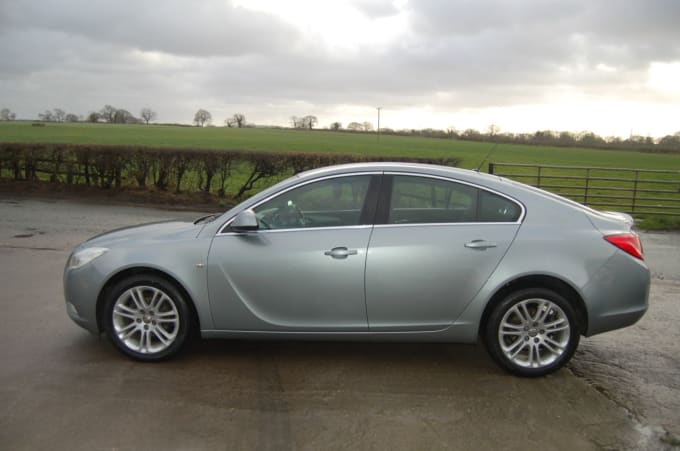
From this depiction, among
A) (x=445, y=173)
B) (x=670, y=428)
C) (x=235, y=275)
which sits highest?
(x=445, y=173)

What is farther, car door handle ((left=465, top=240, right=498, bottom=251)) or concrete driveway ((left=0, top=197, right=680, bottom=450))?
car door handle ((left=465, top=240, right=498, bottom=251))

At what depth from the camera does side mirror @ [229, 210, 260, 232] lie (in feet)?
13.9

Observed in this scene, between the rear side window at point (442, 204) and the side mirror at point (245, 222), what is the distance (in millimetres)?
1033

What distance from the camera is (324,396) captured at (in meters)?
3.94

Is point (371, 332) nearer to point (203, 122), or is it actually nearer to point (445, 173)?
point (445, 173)

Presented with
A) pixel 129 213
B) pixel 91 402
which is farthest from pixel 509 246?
pixel 129 213

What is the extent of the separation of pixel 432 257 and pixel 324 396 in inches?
50.3

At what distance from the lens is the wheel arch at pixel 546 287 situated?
167 inches

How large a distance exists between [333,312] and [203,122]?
307ft

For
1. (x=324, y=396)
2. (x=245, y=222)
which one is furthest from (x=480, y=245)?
(x=245, y=222)

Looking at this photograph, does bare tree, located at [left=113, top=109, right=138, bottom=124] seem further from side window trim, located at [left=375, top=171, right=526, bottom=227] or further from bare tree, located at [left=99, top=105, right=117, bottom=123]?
side window trim, located at [left=375, top=171, right=526, bottom=227]

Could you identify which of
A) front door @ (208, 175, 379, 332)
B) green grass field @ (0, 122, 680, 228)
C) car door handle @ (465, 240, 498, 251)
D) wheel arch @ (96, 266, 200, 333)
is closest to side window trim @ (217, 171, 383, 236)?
front door @ (208, 175, 379, 332)

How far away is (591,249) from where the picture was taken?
4246 mm

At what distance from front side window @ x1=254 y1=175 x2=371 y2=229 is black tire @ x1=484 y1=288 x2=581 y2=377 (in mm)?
1365
